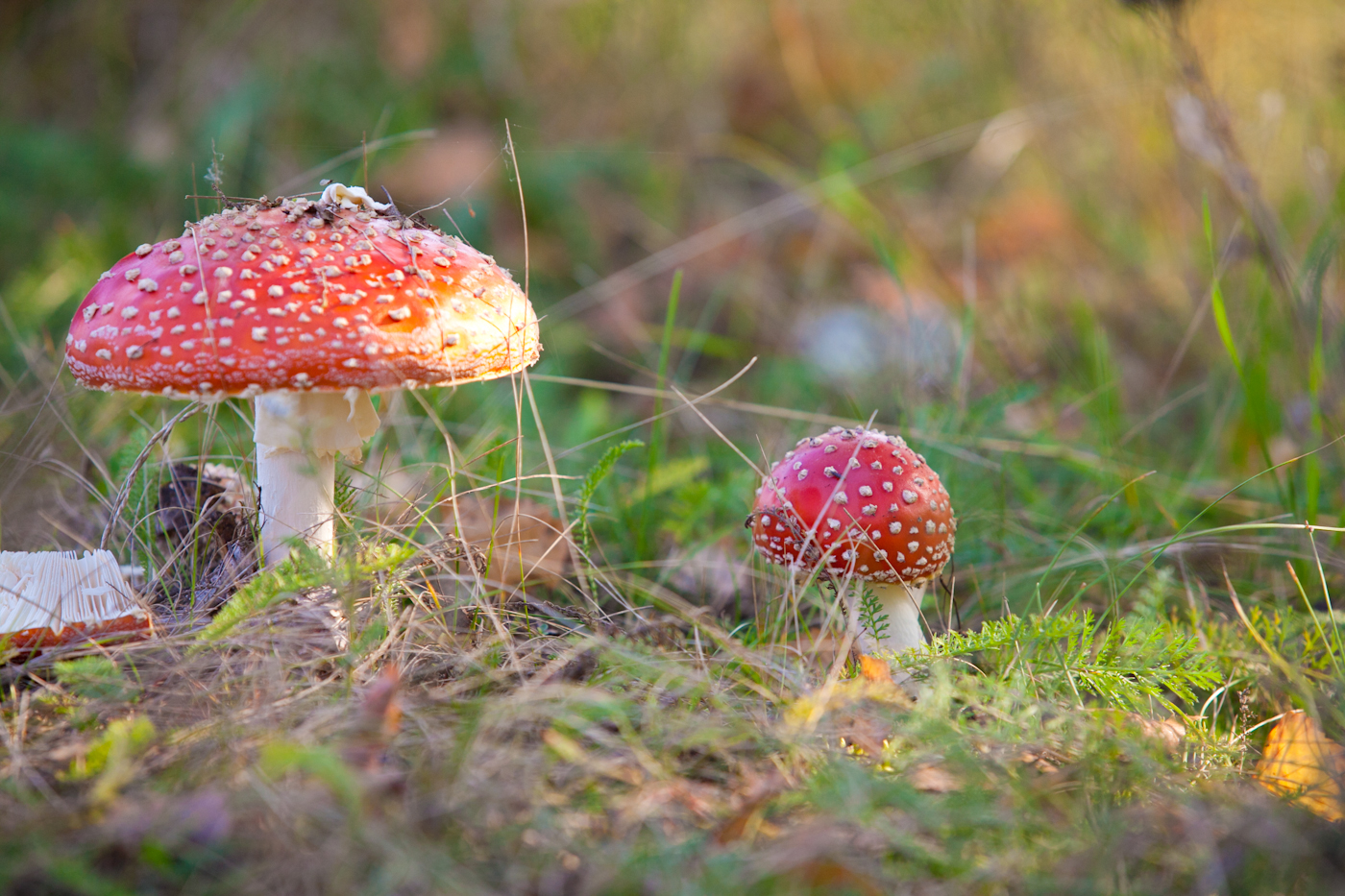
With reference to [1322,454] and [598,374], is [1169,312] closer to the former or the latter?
[1322,454]

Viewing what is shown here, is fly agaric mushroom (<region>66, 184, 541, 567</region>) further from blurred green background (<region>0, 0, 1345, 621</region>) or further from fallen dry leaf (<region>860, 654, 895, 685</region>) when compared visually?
fallen dry leaf (<region>860, 654, 895, 685</region>)

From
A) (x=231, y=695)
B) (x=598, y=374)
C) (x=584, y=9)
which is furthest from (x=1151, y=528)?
(x=584, y=9)

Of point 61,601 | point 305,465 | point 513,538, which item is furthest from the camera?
point 513,538

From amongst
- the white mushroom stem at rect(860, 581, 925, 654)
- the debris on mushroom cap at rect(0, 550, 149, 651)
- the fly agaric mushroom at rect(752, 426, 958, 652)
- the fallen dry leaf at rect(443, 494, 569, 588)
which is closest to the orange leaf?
the fly agaric mushroom at rect(752, 426, 958, 652)

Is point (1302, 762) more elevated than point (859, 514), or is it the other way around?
point (859, 514)

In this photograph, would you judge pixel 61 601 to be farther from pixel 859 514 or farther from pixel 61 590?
pixel 859 514

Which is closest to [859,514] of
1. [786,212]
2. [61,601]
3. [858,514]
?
[858,514]
